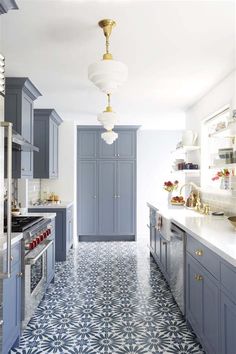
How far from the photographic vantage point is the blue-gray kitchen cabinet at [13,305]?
6.59 feet

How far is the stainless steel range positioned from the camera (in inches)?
95.4

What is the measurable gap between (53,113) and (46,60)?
2080 mm

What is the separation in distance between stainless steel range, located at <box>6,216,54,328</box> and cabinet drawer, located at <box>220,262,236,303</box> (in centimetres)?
149

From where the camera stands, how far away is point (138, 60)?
2887 millimetres

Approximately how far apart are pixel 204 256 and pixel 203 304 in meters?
0.34

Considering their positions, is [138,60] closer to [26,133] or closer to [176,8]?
[176,8]

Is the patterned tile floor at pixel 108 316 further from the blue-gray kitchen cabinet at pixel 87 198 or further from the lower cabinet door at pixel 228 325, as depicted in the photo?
the blue-gray kitchen cabinet at pixel 87 198

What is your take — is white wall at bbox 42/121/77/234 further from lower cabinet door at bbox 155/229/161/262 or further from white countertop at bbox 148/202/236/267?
white countertop at bbox 148/202/236/267

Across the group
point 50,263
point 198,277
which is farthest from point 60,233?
point 198,277

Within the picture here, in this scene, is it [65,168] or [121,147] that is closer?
[65,168]

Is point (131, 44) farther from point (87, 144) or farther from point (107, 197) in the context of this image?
point (107, 197)

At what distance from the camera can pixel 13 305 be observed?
218 centimetres

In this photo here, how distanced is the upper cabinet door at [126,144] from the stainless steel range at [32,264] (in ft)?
11.0

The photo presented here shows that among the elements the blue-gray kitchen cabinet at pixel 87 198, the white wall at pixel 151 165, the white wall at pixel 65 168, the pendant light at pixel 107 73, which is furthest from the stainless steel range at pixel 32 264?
the white wall at pixel 151 165
